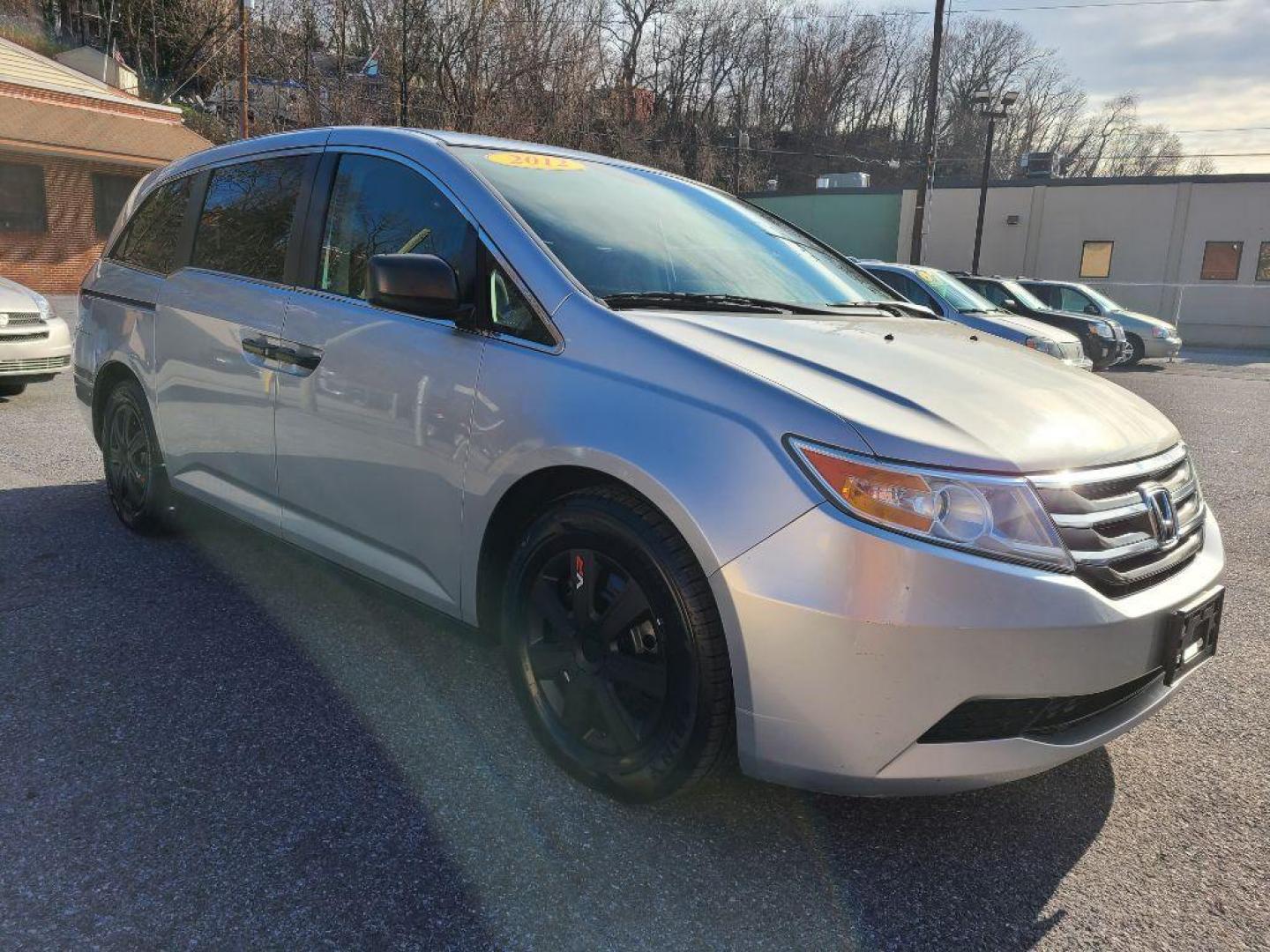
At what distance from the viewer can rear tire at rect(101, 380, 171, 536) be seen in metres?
4.16

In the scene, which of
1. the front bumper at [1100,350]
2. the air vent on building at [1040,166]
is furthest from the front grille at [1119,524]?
the air vent on building at [1040,166]

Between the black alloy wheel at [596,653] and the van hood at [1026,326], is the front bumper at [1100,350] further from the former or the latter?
the black alloy wheel at [596,653]

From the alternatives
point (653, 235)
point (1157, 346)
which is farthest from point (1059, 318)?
point (653, 235)

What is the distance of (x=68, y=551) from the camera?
4219 millimetres

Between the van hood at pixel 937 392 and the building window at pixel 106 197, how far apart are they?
2444 cm

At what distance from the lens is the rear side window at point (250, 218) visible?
11.2 feet

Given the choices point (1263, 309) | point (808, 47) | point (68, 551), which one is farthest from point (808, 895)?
point (808, 47)

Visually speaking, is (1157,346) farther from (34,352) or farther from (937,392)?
(937,392)

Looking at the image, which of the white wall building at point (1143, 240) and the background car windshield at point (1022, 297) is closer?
the background car windshield at point (1022, 297)

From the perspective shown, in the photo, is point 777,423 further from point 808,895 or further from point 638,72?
point 638,72

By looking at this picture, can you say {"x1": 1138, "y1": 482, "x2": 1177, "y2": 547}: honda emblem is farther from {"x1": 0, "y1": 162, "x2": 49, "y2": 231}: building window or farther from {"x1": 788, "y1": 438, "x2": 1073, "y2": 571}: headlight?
{"x1": 0, "y1": 162, "x2": 49, "y2": 231}: building window

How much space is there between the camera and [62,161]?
21.7 meters

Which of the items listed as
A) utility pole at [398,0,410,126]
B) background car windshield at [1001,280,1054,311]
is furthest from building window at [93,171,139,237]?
background car windshield at [1001,280,1054,311]

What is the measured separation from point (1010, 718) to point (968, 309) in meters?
9.79
